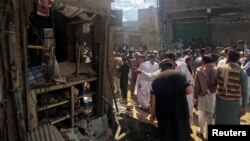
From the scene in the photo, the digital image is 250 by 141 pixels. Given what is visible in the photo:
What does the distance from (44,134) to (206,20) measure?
17950mm

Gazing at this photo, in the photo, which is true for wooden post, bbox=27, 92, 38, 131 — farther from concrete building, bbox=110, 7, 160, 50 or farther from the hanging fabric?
concrete building, bbox=110, 7, 160, 50

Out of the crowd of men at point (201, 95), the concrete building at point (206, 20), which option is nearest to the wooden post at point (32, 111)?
the crowd of men at point (201, 95)

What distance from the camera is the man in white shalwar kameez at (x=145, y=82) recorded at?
409 inches

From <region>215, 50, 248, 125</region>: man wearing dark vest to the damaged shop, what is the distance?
1.61m

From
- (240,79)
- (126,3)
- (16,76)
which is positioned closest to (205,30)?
(240,79)

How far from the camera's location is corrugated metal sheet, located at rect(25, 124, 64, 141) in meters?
6.07

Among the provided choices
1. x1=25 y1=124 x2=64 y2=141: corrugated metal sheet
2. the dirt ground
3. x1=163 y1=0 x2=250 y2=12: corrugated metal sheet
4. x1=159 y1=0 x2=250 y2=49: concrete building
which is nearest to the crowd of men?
the dirt ground

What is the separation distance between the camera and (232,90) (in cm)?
647

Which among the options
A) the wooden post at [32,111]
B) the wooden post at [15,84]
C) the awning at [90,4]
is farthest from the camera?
the awning at [90,4]

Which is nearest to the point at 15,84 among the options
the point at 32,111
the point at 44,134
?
the point at 32,111

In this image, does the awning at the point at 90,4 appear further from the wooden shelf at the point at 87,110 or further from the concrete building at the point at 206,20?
the concrete building at the point at 206,20

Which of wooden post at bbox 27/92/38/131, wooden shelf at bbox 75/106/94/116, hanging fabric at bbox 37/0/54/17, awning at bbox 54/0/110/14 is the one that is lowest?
wooden shelf at bbox 75/106/94/116

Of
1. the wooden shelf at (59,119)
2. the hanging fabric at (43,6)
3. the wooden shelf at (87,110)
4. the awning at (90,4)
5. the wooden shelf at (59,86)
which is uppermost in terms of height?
the awning at (90,4)

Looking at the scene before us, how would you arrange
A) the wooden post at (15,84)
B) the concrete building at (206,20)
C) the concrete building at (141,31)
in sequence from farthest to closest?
the concrete building at (141,31) → the concrete building at (206,20) → the wooden post at (15,84)
